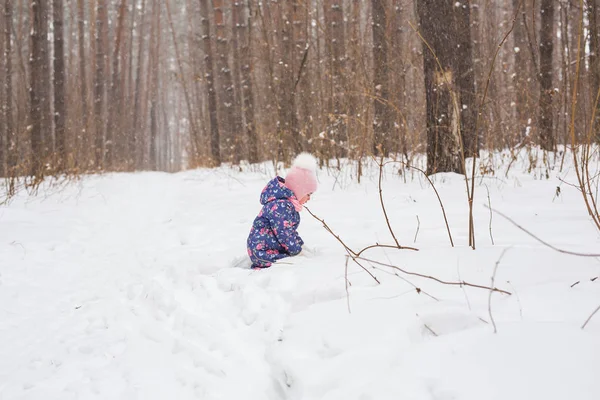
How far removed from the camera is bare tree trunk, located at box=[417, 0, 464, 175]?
5078mm

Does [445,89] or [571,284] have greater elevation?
[445,89]

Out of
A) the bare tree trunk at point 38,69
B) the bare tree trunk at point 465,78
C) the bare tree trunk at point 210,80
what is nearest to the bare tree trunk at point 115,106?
the bare tree trunk at point 210,80

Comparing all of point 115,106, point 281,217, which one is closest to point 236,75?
point 115,106

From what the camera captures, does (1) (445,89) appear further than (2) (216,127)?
No

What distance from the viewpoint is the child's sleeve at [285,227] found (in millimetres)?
3008

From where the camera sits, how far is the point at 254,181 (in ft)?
24.5

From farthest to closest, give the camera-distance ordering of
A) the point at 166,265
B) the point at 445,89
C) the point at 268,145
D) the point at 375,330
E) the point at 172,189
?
the point at 268,145, the point at 172,189, the point at 445,89, the point at 166,265, the point at 375,330

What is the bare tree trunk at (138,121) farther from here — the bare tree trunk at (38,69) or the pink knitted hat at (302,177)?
the pink knitted hat at (302,177)

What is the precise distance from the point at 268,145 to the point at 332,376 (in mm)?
8272

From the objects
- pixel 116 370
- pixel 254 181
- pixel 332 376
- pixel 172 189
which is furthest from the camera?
pixel 172 189

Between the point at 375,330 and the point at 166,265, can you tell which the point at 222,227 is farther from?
the point at 375,330

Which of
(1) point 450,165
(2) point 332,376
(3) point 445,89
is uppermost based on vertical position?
(3) point 445,89

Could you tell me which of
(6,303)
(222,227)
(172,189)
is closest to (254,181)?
(172,189)

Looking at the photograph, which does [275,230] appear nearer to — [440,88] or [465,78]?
[440,88]
